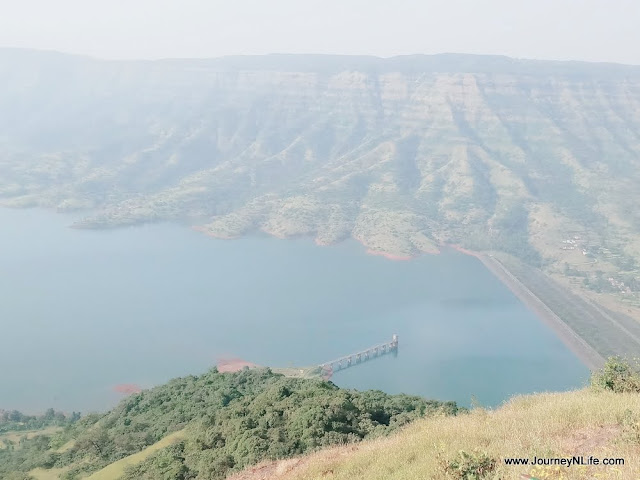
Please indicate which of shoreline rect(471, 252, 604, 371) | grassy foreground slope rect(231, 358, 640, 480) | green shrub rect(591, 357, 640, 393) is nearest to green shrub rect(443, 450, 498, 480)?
grassy foreground slope rect(231, 358, 640, 480)

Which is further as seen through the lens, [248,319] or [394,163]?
[394,163]

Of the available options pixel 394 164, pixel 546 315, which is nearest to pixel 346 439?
pixel 546 315

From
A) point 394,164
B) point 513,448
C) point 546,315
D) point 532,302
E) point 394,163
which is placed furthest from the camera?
point 394,163

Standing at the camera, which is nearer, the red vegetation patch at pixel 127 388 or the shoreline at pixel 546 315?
the red vegetation patch at pixel 127 388

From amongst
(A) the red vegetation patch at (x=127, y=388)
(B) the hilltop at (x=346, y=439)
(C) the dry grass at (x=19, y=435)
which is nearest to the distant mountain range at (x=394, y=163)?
(A) the red vegetation patch at (x=127, y=388)

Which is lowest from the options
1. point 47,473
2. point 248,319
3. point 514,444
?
point 248,319

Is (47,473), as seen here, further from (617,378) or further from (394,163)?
(394,163)

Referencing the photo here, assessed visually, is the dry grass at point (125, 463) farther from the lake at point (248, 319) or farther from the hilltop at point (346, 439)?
the lake at point (248, 319)
